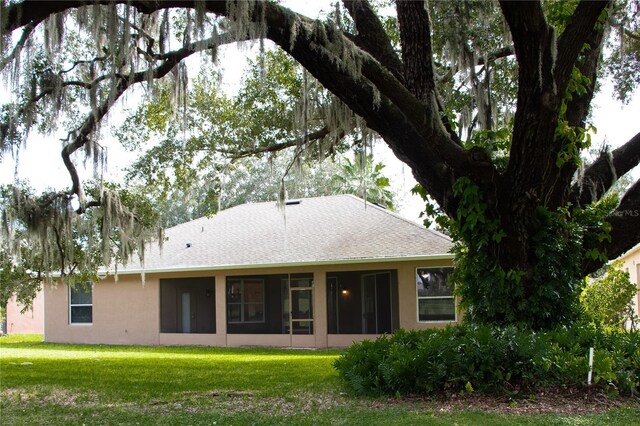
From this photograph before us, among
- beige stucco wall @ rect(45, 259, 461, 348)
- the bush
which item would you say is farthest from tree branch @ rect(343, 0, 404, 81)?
beige stucco wall @ rect(45, 259, 461, 348)

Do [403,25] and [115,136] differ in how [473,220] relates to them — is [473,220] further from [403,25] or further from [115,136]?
[115,136]

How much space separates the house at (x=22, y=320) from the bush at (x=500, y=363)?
26536mm

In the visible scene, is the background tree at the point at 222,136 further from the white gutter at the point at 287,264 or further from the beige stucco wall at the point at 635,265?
the beige stucco wall at the point at 635,265

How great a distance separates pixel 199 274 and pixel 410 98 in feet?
44.8

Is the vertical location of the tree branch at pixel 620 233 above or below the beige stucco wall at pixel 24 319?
above

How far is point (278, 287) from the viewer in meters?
20.6

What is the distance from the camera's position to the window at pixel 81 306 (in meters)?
22.8

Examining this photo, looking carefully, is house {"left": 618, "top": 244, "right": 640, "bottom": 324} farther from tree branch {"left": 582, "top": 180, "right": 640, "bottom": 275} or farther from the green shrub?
tree branch {"left": 582, "top": 180, "right": 640, "bottom": 275}

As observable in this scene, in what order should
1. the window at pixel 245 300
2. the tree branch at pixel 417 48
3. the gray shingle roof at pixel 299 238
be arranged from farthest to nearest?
the window at pixel 245 300, the gray shingle roof at pixel 299 238, the tree branch at pixel 417 48

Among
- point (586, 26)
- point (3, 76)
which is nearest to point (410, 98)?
point (586, 26)

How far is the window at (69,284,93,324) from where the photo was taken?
74.6 ft

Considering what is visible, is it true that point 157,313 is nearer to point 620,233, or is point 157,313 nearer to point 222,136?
point 222,136

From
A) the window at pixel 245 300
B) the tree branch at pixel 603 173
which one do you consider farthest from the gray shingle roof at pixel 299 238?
the tree branch at pixel 603 173

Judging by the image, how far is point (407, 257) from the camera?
1736cm
